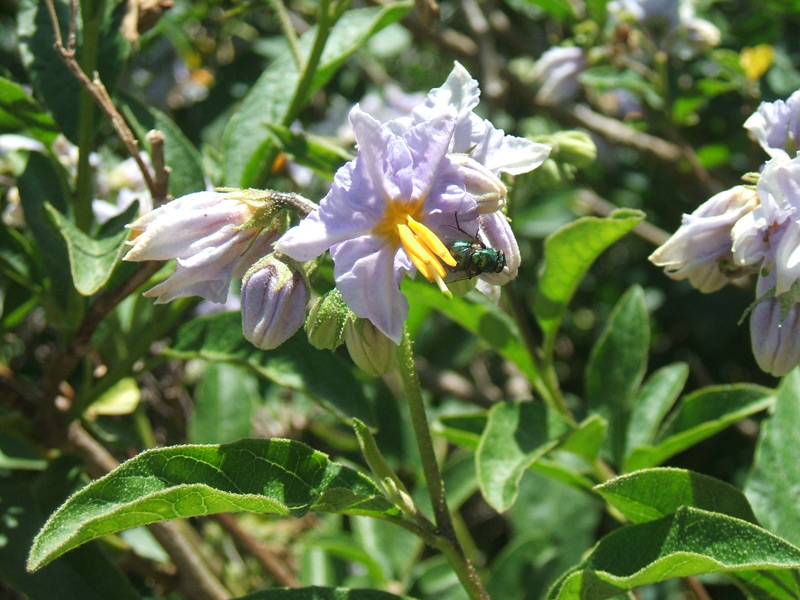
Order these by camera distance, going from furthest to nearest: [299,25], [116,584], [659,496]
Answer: [299,25], [116,584], [659,496]

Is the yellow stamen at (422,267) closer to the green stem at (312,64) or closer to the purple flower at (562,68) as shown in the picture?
the green stem at (312,64)

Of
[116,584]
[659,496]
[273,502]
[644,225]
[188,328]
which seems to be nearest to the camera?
[273,502]

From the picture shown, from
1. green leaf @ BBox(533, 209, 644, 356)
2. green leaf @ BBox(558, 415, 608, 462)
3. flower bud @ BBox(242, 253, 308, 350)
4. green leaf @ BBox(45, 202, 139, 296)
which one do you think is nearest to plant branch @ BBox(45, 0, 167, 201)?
green leaf @ BBox(45, 202, 139, 296)

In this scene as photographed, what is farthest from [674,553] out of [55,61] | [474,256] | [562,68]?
[562,68]

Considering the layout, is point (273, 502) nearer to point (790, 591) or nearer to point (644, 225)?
→ point (790, 591)

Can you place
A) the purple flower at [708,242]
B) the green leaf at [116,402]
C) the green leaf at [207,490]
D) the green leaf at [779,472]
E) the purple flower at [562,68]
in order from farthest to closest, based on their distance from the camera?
the purple flower at [562,68] < the green leaf at [116,402] < the green leaf at [779,472] < the purple flower at [708,242] < the green leaf at [207,490]

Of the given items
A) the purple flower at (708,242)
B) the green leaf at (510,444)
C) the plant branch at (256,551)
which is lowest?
the plant branch at (256,551)

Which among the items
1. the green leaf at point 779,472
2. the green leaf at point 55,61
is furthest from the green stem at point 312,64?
the green leaf at point 779,472

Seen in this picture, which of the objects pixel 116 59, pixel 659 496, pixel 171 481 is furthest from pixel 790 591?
pixel 116 59
